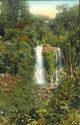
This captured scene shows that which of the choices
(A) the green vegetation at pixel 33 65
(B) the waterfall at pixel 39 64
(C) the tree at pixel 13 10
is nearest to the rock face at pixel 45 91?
(A) the green vegetation at pixel 33 65

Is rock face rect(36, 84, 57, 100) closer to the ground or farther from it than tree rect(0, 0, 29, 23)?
closer to the ground

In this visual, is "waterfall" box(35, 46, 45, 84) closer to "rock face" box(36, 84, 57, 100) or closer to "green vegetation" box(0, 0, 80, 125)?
"green vegetation" box(0, 0, 80, 125)

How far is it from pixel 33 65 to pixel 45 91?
20.8 inches

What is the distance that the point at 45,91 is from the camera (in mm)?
4027

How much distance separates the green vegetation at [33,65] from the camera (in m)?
3.29

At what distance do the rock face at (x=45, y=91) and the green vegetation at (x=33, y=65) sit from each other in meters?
0.04

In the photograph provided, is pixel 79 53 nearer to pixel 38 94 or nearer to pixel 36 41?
pixel 36 41

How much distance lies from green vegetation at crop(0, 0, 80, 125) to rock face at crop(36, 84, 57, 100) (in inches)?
1.5

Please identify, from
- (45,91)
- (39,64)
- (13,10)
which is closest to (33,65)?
(39,64)

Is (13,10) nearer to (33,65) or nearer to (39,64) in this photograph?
(39,64)

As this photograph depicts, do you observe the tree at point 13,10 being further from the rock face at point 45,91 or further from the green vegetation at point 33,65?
the rock face at point 45,91

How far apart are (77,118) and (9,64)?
4.75 feet

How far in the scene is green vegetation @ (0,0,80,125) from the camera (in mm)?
3287

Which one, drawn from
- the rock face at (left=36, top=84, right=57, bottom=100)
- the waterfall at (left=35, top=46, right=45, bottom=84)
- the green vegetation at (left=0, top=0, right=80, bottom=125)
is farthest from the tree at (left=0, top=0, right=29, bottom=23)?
the rock face at (left=36, top=84, right=57, bottom=100)
